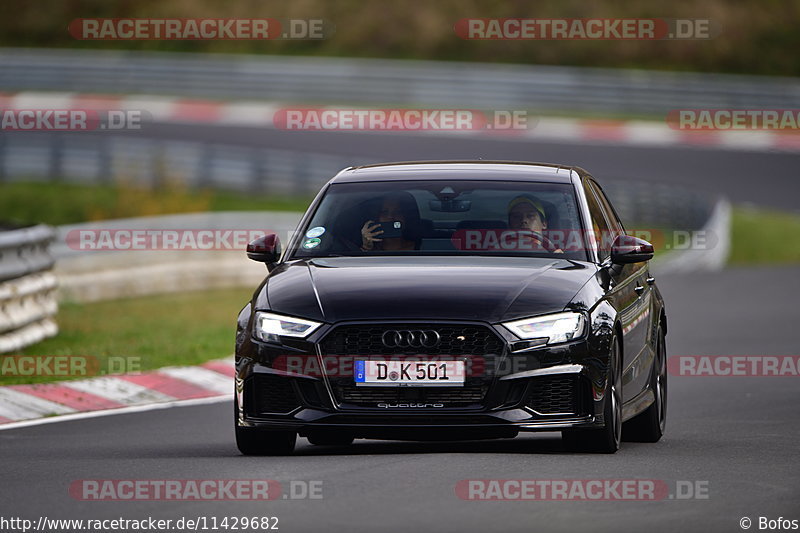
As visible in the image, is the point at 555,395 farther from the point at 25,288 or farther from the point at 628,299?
the point at 25,288

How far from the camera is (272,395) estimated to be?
9.09 m

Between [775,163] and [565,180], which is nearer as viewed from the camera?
[565,180]

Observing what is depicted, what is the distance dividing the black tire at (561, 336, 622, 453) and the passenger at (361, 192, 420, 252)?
52.4 inches

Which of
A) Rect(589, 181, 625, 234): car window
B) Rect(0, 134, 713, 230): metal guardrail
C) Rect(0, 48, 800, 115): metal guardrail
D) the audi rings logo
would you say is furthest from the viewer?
Rect(0, 48, 800, 115): metal guardrail

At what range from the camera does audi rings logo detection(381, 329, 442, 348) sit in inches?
347

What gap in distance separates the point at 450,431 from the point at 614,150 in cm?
2956

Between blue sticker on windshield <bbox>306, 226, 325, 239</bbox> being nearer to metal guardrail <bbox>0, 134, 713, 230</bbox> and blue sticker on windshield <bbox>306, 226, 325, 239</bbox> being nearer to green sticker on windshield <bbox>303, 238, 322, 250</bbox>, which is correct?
green sticker on windshield <bbox>303, 238, 322, 250</bbox>

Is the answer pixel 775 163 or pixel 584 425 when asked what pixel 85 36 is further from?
pixel 584 425

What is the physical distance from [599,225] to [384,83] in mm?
33533

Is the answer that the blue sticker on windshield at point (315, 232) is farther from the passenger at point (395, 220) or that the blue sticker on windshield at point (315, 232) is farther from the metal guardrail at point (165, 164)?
the metal guardrail at point (165, 164)

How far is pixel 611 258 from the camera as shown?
9.99 metres

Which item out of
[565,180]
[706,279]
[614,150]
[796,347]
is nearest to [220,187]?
[614,150]

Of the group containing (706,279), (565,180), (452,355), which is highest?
(565,180)

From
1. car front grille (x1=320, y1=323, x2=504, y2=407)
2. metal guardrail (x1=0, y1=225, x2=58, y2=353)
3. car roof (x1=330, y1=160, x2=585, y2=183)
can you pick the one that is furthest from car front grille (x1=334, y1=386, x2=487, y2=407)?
metal guardrail (x1=0, y1=225, x2=58, y2=353)
